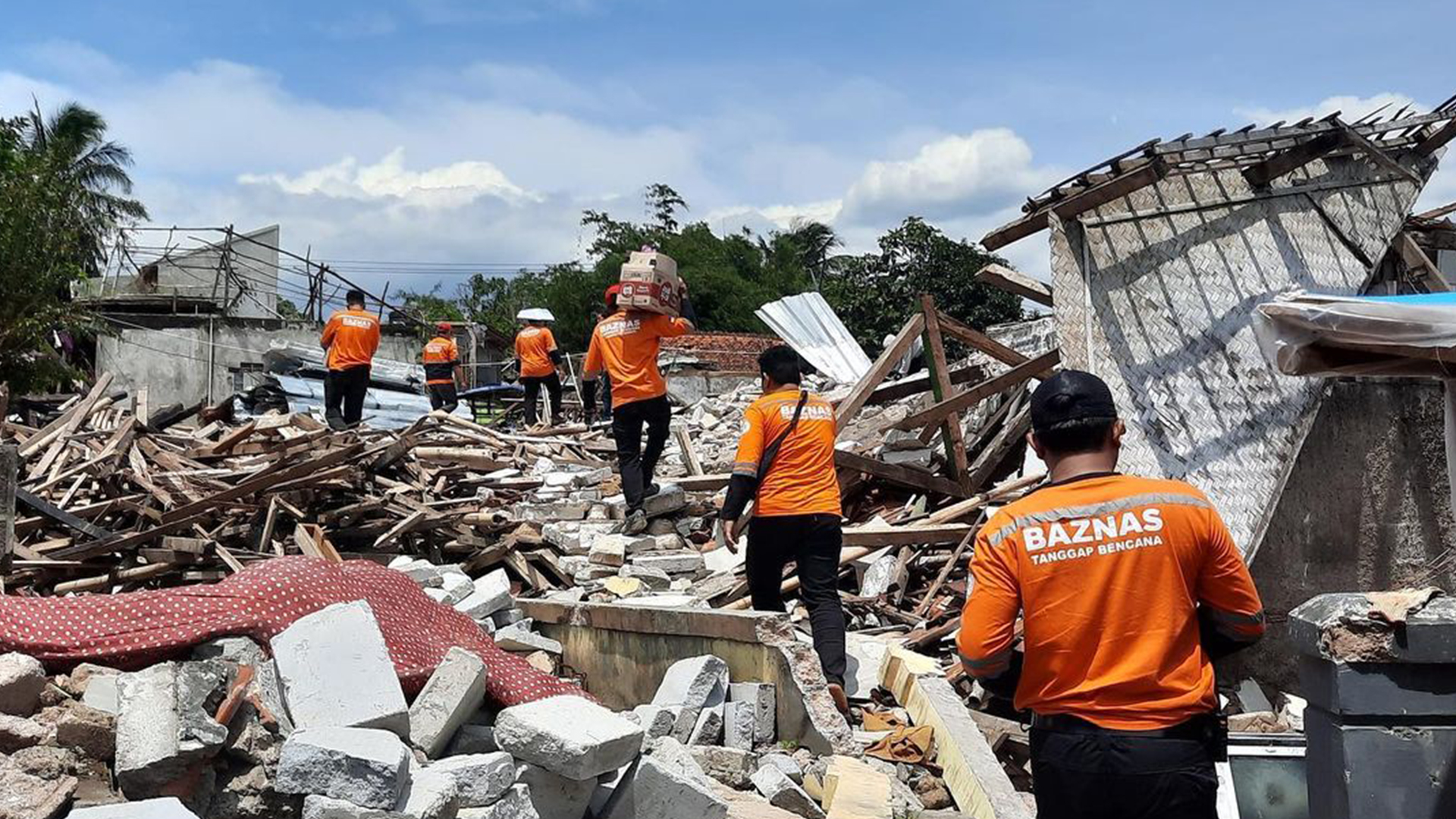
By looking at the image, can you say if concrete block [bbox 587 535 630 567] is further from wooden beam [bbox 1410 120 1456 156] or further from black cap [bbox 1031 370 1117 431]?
black cap [bbox 1031 370 1117 431]

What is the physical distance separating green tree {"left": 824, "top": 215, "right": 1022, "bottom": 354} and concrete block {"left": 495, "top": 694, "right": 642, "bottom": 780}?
79.3ft

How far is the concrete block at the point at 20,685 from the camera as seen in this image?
4.21m

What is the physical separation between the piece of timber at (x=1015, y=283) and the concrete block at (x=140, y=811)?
6590mm

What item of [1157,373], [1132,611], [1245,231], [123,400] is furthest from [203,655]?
[123,400]

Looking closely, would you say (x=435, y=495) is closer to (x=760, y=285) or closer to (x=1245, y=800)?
(x=1245, y=800)

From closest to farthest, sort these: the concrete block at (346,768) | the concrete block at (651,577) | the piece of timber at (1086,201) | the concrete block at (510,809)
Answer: the concrete block at (346,768) → the concrete block at (510,809) → the piece of timber at (1086,201) → the concrete block at (651,577)

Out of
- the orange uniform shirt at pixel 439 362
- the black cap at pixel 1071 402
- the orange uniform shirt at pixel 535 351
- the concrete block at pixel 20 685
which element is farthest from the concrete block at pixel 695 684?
the orange uniform shirt at pixel 439 362

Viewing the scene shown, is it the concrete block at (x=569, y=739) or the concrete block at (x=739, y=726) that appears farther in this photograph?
the concrete block at (x=739, y=726)

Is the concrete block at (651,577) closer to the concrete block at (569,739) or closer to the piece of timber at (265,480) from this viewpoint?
the piece of timber at (265,480)

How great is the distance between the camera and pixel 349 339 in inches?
496

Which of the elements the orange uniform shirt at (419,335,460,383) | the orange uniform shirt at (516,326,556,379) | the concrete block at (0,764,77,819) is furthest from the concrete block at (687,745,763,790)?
the orange uniform shirt at (419,335,460,383)

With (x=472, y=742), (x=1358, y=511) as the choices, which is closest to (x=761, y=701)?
(x=472, y=742)

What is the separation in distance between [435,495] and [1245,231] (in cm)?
600

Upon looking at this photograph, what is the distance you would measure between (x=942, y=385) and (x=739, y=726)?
4.70 meters
